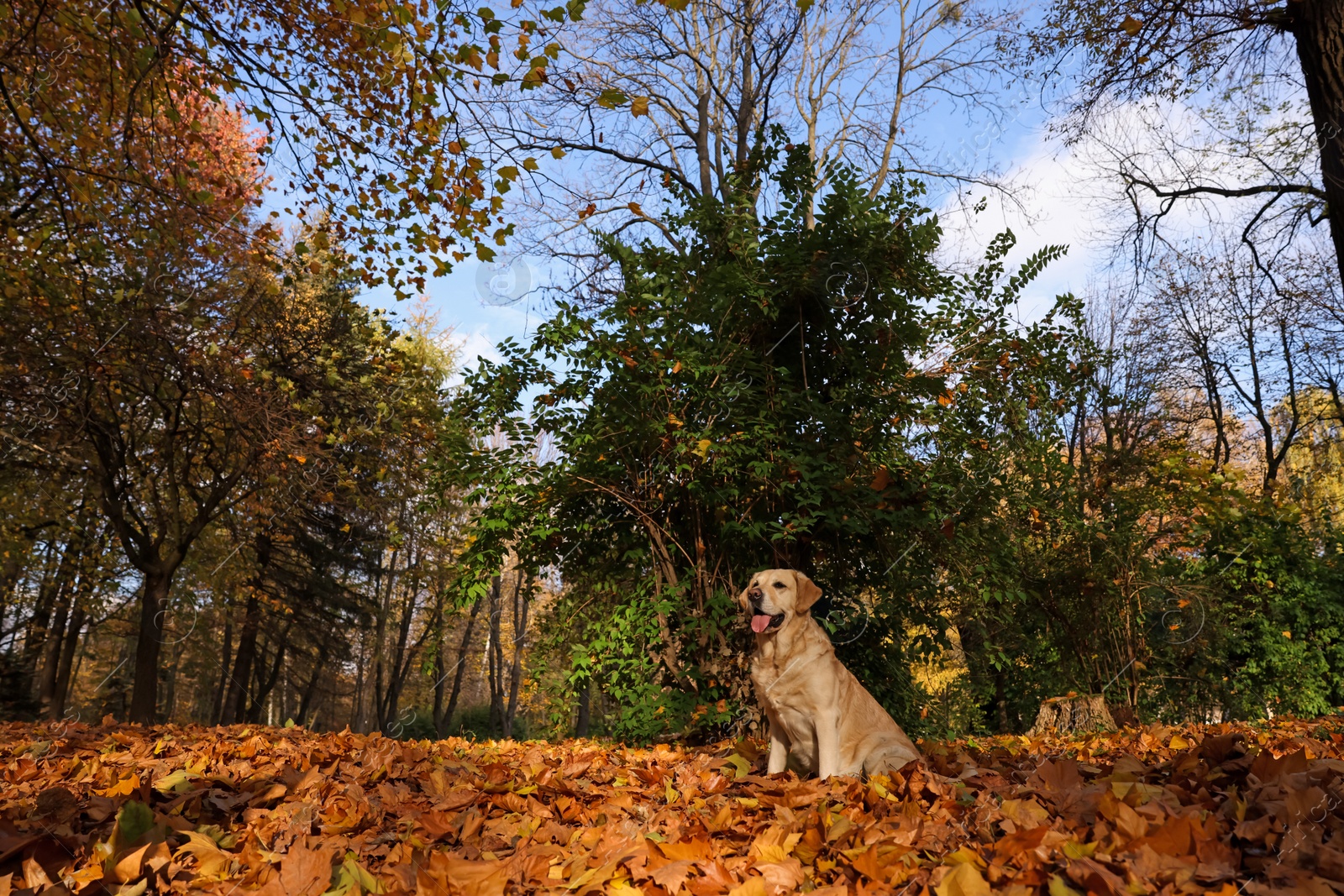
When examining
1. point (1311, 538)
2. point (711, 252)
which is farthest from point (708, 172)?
point (1311, 538)

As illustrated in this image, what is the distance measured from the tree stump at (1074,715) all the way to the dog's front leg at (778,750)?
18.0 feet

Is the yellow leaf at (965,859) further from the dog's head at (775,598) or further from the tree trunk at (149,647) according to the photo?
the tree trunk at (149,647)

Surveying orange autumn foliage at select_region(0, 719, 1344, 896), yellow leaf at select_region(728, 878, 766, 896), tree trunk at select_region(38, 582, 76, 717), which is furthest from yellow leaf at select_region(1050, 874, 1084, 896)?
tree trunk at select_region(38, 582, 76, 717)

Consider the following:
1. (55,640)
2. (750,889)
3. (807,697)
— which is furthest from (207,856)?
(55,640)

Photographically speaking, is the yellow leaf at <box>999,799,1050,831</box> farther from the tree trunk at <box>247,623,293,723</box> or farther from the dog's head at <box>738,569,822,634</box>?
the tree trunk at <box>247,623,293,723</box>

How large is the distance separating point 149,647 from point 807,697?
12.8 m

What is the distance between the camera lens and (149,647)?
42.5ft

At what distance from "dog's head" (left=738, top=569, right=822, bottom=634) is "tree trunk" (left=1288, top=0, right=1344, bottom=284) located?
5224 mm

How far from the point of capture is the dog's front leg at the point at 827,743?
404cm

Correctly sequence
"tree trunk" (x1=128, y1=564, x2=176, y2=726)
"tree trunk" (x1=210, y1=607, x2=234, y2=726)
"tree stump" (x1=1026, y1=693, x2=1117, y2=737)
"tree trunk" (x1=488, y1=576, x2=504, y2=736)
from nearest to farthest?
"tree stump" (x1=1026, y1=693, x2=1117, y2=737) → "tree trunk" (x1=128, y1=564, x2=176, y2=726) → "tree trunk" (x1=210, y1=607, x2=234, y2=726) → "tree trunk" (x1=488, y1=576, x2=504, y2=736)

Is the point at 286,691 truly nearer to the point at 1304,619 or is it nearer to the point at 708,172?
the point at 708,172

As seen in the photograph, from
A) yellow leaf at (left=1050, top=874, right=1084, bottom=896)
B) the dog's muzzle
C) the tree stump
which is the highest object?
the dog's muzzle

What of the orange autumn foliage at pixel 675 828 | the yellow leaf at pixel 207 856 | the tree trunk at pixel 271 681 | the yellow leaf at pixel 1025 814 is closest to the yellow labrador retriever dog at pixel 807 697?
the orange autumn foliage at pixel 675 828

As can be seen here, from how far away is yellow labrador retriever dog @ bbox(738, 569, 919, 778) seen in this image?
4117 mm
